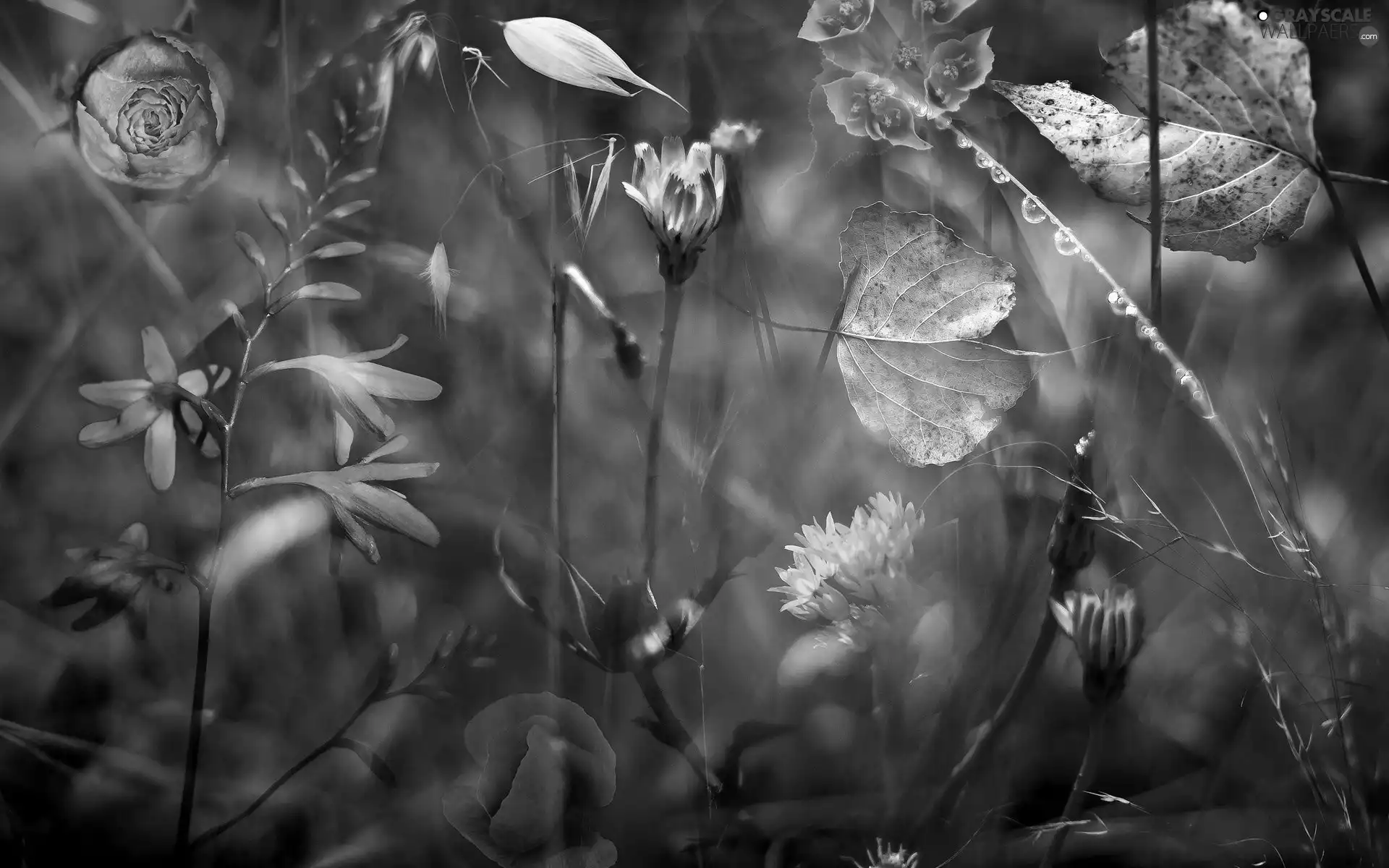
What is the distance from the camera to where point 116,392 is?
292 millimetres

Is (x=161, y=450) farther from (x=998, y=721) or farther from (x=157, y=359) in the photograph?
(x=998, y=721)

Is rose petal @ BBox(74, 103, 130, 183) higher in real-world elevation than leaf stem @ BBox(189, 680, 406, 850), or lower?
higher

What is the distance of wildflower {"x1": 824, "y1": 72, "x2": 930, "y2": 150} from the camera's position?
306mm

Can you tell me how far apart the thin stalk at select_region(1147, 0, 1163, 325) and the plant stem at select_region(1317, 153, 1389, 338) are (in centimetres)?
5

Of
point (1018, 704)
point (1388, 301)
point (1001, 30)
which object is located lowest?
point (1018, 704)

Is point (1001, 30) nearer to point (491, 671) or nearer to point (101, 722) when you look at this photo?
point (491, 671)

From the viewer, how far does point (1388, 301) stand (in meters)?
0.31

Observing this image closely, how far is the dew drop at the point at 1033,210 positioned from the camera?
1.01 ft

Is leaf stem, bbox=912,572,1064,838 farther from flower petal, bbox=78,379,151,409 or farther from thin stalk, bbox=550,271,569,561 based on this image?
flower petal, bbox=78,379,151,409

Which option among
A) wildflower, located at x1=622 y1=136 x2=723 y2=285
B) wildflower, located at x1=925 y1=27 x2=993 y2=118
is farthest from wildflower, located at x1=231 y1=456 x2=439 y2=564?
wildflower, located at x1=925 y1=27 x2=993 y2=118

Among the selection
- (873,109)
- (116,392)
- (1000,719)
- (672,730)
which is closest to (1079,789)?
(1000,719)

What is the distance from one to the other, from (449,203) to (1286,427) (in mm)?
297

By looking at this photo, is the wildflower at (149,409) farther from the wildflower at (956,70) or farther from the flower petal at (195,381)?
the wildflower at (956,70)

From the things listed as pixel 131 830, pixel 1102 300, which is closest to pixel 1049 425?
pixel 1102 300
